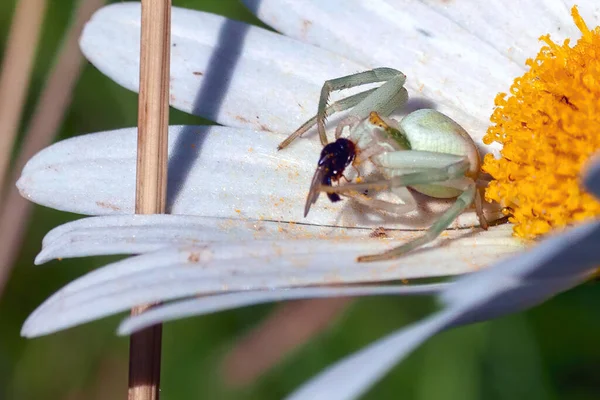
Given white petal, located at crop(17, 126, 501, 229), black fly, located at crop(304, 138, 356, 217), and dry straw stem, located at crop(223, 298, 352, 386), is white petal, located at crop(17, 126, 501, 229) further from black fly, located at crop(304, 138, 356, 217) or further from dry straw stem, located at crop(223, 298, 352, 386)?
dry straw stem, located at crop(223, 298, 352, 386)

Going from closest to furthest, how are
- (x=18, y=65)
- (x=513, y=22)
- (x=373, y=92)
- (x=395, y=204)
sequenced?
(x=395, y=204) < (x=373, y=92) < (x=513, y=22) < (x=18, y=65)

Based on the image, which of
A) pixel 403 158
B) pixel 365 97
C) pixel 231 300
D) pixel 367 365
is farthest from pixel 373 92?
pixel 367 365

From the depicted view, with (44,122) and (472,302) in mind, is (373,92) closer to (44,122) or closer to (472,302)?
(472,302)

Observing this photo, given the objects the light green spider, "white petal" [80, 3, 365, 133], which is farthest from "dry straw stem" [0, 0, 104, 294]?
the light green spider

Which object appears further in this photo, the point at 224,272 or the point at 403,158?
the point at 403,158

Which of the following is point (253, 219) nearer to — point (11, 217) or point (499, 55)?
point (499, 55)

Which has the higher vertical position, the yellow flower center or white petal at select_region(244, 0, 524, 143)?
the yellow flower center

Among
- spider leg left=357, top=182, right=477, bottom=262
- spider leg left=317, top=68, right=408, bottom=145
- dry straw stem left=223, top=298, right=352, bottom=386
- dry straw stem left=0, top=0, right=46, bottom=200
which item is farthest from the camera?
dry straw stem left=223, top=298, right=352, bottom=386

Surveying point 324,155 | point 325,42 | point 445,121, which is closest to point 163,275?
point 324,155

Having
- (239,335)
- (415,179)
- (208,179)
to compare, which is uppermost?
(415,179)
